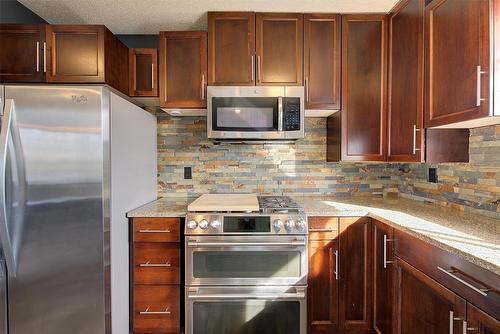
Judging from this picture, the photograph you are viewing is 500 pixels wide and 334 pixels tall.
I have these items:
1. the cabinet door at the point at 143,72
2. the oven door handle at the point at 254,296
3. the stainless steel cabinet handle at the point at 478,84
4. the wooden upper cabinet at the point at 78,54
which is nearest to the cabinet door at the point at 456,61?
the stainless steel cabinet handle at the point at 478,84

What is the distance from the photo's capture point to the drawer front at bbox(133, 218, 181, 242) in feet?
5.96

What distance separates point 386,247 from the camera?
5.35 feet

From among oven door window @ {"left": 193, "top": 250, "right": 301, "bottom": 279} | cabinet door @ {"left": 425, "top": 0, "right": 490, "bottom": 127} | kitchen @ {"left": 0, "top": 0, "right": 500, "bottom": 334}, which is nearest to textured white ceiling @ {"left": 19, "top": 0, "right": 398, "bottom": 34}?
kitchen @ {"left": 0, "top": 0, "right": 500, "bottom": 334}

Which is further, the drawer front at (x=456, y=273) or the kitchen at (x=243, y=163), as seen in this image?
the kitchen at (x=243, y=163)

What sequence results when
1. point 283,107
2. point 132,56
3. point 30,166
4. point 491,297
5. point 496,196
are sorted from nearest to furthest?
point 491,297
point 30,166
point 496,196
point 283,107
point 132,56

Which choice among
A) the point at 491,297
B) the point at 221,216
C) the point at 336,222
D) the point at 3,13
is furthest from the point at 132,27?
the point at 491,297

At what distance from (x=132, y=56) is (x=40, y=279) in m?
1.62

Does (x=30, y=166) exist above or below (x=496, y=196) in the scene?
above

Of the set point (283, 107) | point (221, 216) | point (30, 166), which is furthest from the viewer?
point (283, 107)

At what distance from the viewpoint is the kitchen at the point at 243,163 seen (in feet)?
4.69

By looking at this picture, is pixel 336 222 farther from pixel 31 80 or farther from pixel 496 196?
pixel 31 80

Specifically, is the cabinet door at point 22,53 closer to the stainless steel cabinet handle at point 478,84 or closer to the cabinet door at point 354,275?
the cabinet door at point 354,275

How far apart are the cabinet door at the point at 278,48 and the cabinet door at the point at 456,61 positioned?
0.81m

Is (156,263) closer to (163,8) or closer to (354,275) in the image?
(354,275)
